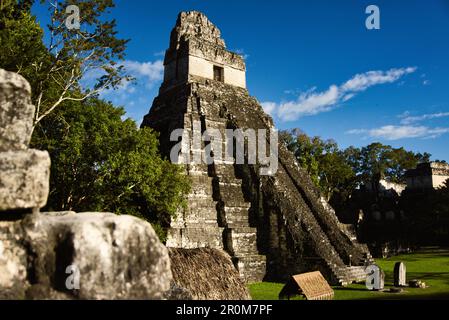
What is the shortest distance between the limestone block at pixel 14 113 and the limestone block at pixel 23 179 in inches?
5.0

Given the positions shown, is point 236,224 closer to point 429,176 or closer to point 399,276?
point 399,276

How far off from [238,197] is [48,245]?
1646 cm

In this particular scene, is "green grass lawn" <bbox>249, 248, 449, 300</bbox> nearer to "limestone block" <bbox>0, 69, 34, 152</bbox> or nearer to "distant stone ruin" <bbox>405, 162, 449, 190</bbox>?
"limestone block" <bbox>0, 69, 34, 152</bbox>

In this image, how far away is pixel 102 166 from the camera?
13.7 m

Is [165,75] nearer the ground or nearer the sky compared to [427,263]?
nearer the sky

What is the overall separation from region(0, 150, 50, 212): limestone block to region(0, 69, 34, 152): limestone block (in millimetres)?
127

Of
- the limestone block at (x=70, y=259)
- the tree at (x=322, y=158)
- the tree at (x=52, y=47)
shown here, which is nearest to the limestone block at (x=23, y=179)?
the limestone block at (x=70, y=259)

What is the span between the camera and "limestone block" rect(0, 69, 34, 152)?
2158 mm

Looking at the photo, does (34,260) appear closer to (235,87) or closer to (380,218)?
(235,87)

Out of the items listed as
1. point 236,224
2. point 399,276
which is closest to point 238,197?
point 236,224
